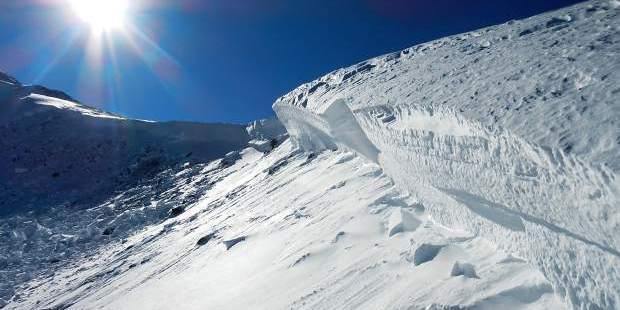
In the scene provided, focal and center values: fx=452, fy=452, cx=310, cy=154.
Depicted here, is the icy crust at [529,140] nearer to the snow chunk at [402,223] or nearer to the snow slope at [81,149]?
the snow chunk at [402,223]

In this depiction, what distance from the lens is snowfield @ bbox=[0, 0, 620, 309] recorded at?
263cm

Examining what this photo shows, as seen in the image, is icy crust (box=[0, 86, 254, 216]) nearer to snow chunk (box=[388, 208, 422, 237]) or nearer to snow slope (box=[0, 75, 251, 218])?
snow slope (box=[0, 75, 251, 218])

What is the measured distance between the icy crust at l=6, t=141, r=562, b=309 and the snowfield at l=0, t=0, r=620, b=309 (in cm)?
2

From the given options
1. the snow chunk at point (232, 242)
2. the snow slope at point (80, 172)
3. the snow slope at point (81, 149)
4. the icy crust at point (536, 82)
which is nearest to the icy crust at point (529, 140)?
the icy crust at point (536, 82)

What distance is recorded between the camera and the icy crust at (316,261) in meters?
3.76

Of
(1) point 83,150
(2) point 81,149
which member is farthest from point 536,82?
(2) point 81,149

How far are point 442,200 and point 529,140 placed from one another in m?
2.30

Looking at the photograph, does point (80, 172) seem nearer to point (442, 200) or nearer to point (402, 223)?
point (402, 223)

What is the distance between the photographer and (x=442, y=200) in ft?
15.9

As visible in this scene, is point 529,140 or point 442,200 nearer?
point 529,140

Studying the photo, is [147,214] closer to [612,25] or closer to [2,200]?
[2,200]

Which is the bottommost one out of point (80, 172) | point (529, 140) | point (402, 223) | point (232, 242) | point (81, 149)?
point (402, 223)

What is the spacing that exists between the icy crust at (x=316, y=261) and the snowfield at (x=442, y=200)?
25 millimetres

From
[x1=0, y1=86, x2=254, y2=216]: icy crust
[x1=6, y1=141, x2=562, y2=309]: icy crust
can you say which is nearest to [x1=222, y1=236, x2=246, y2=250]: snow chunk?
[x1=6, y1=141, x2=562, y2=309]: icy crust
